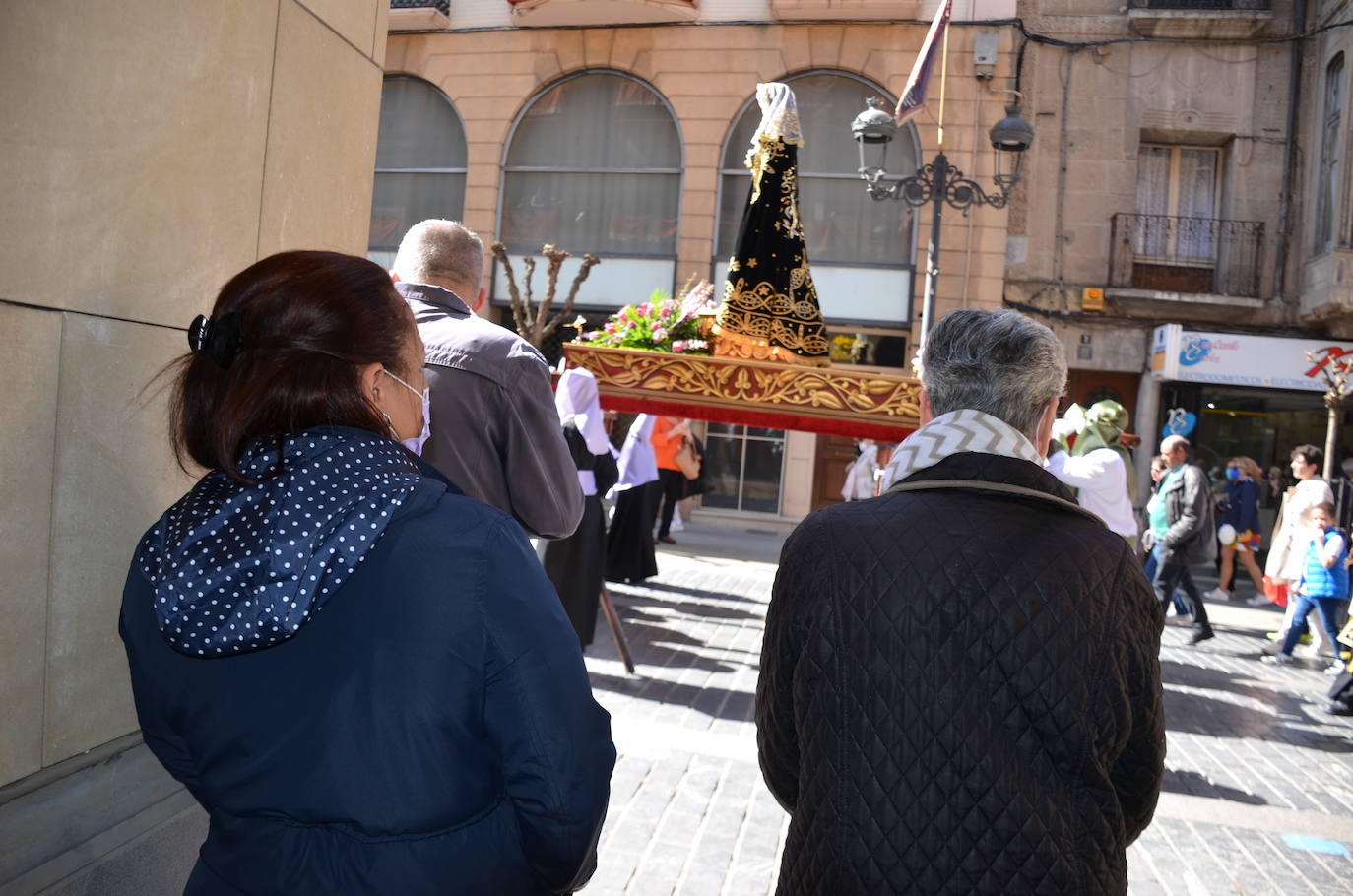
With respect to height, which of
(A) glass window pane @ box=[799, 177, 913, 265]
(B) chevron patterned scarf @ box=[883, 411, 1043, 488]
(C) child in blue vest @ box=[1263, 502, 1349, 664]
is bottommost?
(C) child in blue vest @ box=[1263, 502, 1349, 664]

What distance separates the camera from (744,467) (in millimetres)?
18188

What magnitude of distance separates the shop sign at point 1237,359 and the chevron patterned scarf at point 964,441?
16496 mm

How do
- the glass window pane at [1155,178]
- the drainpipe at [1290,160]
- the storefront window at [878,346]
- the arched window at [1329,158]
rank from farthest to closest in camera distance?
the glass window pane at [1155,178] < the drainpipe at [1290,160] < the storefront window at [878,346] < the arched window at [1329,158]

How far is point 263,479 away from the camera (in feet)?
4.54

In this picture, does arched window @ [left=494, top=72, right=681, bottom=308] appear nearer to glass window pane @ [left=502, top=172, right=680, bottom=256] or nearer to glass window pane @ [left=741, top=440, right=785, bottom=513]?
glass window pane @ [left=502, top=172, right=680, bottom=256]

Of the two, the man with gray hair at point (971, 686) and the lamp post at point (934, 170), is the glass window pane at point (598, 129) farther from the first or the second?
the man with gray hair at point (971, 686)

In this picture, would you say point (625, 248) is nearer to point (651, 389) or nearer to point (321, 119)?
point (651, 389)

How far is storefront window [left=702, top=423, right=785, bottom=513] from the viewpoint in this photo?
59.1ft

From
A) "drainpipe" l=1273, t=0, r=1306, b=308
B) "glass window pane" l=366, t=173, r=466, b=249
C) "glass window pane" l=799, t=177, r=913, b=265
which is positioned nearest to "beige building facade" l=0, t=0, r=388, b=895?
"glass window pane" l=799, t=177, r=913, b=265

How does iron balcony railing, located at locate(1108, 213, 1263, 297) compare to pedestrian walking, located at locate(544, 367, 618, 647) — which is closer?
pedestrian walking, located at locate(544, 367, 618, 647)

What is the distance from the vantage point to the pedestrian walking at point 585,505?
21.0 ft

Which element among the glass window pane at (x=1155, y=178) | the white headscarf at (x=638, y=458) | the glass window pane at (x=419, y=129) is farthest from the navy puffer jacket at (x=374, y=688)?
the glass window pane at (x=1155, y=178)

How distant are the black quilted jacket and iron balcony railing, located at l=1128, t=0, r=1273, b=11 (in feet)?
60.8

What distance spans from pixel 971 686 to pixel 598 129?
1745 cm
